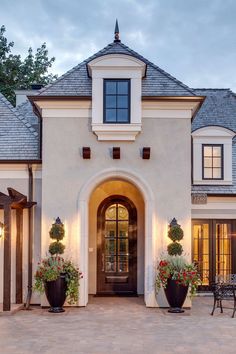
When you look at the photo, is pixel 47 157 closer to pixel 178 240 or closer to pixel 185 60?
pixel 178 240

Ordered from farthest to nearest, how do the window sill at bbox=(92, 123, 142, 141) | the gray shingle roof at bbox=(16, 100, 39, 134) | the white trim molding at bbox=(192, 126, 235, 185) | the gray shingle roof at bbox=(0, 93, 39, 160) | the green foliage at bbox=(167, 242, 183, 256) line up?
the gray shingle roof at bbox=(16, 100, 39, 134) → the white trim molding at bbox=(192, 126, 235, 185) → the gray shingle roof at bbox=(0, 93, 39, 160) → the window sill at bbox=(92, 123, 142, 141) → the green foliage at bbox=(167, 242, 183, 256)

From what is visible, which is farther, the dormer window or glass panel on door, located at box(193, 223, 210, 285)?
glass panel on door, located at box(193, 223, 210, 285)

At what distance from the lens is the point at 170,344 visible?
30.1 ft

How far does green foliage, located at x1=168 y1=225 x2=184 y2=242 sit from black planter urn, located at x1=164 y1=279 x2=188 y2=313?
110 cm

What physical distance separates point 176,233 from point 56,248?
307cm

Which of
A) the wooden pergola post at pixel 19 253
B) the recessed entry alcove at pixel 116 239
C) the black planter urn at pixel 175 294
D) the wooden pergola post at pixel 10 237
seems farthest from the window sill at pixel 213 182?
the wooden pergola post at pixel 19 253

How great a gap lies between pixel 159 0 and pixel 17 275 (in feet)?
29.7

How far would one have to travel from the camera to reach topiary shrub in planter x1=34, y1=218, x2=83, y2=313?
1224 cm

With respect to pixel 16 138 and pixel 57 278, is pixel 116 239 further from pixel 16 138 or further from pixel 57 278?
pixel 16 138

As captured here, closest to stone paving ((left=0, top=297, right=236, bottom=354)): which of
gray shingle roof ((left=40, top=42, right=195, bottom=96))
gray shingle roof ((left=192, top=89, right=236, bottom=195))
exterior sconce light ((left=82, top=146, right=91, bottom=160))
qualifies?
exterior sconce light ((left=82, top=146, right=91, bottom=160))

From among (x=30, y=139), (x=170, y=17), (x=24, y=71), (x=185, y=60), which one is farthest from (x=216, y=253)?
(x=24, y=71)

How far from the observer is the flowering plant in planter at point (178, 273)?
1223 cm

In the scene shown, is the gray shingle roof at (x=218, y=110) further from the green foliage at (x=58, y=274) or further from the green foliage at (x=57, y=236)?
the green foliage at (x=58, y=274)

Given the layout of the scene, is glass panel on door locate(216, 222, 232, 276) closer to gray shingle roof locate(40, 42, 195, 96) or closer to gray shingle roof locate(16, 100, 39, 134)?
gray shingle roof locate(40, 42, 195, 96)
